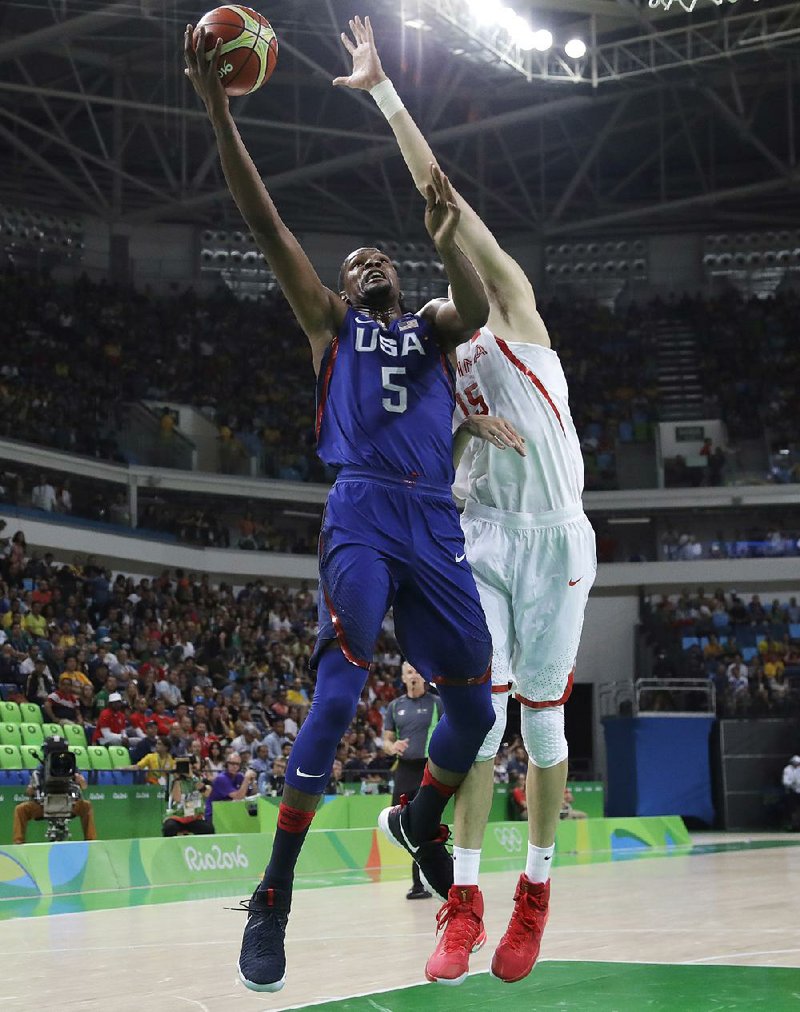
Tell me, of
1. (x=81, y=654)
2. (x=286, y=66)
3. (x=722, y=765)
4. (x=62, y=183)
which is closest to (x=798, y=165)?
(x=286, y=66)

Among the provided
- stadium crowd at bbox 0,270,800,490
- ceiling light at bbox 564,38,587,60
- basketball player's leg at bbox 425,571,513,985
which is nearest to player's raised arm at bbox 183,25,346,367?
basketball player's leg at bbox 425,571,513,985

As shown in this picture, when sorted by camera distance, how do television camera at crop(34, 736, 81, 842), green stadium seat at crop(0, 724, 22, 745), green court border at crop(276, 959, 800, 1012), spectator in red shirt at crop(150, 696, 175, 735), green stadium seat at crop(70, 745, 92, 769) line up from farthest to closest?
spectator in red shirt at crop(150, 696, 175, 735)
green stadium seat at crop(70, 745, 92, 769)
green stadium seat at crop(0, 724, 22, 745)
television camera at crop(34, 736, 81, 842)
green court border at crop(276, 959, 800, 1012)

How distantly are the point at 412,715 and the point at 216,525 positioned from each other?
20.8 meters

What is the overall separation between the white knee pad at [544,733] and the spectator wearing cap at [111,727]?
13.1m

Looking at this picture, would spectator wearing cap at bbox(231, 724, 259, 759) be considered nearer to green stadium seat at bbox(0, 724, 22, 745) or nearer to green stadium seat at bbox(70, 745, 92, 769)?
green stadium seat at bbox(70, 745, 92, 769)

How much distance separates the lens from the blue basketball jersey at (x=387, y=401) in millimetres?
5055

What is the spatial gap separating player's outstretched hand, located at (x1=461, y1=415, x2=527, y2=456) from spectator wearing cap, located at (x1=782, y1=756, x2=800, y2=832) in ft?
76.5

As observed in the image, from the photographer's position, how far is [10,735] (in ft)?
53.1

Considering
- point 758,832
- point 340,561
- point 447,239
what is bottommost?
point 758,832

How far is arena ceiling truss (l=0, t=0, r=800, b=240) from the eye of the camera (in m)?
28.8

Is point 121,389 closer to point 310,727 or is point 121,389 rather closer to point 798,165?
point 798,165

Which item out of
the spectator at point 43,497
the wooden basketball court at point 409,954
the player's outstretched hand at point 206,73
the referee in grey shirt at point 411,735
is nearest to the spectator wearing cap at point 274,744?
the referee in grey shirt at point 411,735

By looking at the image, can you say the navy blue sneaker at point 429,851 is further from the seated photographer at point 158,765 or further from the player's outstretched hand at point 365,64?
the seated photographer at point 158,765

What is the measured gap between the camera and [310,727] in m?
4.65
